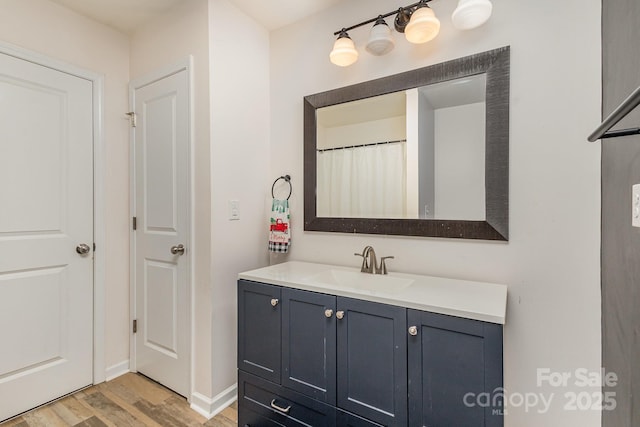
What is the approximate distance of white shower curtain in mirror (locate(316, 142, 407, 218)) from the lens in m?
1.72

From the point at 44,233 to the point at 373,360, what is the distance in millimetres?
2096

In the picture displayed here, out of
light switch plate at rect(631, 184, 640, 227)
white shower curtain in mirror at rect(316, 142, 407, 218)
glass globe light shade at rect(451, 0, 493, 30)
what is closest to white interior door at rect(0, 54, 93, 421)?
white shower curtain in mirror at rect(316, 142, 407, 218)

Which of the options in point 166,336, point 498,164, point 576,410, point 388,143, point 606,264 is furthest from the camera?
point 166,336

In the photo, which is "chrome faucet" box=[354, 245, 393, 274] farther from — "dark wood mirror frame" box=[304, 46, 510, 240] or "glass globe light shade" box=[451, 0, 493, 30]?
"glass globe light shade" box=[451, 0, 493, 30]

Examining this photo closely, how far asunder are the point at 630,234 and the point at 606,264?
0.26 metres

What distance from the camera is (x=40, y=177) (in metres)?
1.83

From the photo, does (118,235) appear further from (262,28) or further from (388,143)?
(388,143)

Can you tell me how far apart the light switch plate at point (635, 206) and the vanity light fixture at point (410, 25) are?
0.96 meters

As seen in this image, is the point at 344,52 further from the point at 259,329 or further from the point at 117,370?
the point at 117,370

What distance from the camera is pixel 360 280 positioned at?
5.36 feet

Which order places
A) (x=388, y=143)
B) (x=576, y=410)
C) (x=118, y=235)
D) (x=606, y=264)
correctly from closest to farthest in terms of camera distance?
(x=606, y=264)
(x=576, y=410)
(x=388, y=143)
(x=118, y=235)

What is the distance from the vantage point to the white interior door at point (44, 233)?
5.63 ft

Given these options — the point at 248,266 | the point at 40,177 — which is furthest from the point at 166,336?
the point at 40,177

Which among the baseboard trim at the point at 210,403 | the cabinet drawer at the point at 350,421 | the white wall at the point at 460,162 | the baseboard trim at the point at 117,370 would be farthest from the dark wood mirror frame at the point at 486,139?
the baseboard trim at the point at 117,370
